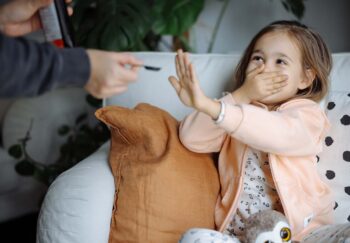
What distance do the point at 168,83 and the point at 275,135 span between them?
45 centimetres

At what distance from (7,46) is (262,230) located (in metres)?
0.60

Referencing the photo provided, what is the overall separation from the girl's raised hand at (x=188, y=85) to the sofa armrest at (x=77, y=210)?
11.8 inches

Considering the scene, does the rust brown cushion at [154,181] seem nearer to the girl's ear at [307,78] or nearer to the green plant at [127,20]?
the girl's ear at [307,78]

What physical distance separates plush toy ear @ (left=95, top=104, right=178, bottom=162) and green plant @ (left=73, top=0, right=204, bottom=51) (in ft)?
1.55

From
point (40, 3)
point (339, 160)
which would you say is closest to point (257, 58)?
point (339, 160)

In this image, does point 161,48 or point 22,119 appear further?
point 161,48

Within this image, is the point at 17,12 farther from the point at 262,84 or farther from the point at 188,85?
the point at 262,84

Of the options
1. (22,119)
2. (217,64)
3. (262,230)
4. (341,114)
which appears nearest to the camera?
(262,230)

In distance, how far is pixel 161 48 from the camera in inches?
83.9

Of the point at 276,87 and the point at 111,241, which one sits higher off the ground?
the point at 276,87

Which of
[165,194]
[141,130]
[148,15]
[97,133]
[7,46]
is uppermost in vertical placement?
[7,46]

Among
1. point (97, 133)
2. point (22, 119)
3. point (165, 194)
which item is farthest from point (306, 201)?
point (22, 119)

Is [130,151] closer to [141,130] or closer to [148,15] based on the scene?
[141,130]

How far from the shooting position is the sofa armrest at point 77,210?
0.93m
